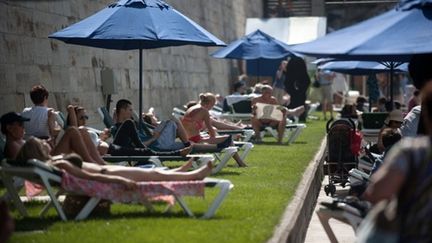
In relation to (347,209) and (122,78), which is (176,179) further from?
(122,78)

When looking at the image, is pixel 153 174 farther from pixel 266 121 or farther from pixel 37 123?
pixel 266 121

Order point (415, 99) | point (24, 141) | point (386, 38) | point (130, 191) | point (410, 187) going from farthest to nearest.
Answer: point (415, 99) → point (24, 141) → point (386, 38) → point (130, 191) → point (410, 187)

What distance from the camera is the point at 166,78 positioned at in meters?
26.9

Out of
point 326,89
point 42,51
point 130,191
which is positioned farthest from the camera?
point 326,89

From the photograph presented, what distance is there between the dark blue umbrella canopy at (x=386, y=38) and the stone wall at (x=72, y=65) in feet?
16.4

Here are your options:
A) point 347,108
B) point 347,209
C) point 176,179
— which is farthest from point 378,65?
point 347,209

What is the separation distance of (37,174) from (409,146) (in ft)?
13.5

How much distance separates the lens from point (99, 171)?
10.5m

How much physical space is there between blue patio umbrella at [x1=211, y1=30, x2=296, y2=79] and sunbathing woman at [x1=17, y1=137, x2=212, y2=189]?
→ 664 inches

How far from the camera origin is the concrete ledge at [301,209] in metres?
10.00

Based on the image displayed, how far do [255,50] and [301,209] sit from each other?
1613 centimetres

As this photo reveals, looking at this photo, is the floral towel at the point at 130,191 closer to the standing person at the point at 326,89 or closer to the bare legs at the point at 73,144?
the bare legs at the point at 73,144

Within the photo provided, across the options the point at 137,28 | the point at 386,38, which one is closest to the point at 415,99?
the point at 137,28

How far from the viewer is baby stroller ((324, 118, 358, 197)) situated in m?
16.3
